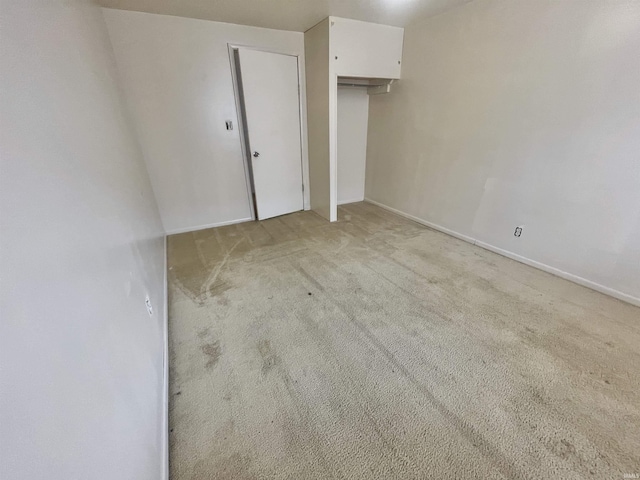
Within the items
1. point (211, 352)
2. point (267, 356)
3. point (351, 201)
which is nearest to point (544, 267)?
point (267, 356)

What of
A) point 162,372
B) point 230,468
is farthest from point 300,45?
point 230,468

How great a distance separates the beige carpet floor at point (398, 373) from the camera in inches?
45.6

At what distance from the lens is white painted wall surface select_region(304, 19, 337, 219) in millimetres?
3061

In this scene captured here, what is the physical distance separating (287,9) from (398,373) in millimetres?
3285

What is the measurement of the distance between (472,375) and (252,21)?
12.5 feet

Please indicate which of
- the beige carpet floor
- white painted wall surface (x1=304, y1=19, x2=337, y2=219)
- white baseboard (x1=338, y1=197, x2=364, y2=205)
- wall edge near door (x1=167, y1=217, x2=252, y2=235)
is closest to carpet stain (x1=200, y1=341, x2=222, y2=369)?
the beige carpet floor

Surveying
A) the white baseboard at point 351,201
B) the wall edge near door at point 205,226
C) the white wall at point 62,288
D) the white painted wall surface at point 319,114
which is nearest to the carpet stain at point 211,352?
the white wall at point 62,288

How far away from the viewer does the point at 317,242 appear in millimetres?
3146

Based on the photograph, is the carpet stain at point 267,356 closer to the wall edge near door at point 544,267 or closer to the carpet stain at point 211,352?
the carpet stain at point 211,352

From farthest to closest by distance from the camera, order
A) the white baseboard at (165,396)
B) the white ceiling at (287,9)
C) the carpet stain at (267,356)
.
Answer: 1. the white ceiling at (287,9)
2. the carpet stain at (267,356)
3. the white baseboard at (165,396)

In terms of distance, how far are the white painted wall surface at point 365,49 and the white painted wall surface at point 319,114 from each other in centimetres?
14

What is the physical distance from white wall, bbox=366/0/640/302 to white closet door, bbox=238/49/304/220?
5.03 ft

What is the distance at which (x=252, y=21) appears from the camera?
290 centimetres

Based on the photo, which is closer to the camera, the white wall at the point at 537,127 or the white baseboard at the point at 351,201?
the white wall at the point at 537,127
